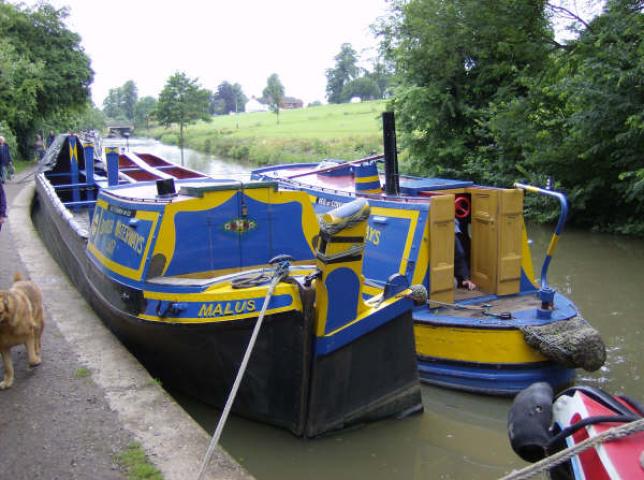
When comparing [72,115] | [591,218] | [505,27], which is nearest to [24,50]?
[72,115]

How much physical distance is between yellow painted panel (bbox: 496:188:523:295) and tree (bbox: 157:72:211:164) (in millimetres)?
48986

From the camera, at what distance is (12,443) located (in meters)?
4.34

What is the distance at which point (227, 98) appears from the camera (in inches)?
6093

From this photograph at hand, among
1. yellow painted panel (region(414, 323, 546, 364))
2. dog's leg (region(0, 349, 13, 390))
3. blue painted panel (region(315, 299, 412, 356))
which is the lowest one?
yellow painted panel (region(414, 323, 546, 364))

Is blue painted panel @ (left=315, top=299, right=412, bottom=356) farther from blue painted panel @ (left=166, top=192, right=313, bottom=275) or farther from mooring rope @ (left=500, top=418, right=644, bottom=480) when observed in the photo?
mooring rope @ (left=500, top=418, right=644, bottom=480)

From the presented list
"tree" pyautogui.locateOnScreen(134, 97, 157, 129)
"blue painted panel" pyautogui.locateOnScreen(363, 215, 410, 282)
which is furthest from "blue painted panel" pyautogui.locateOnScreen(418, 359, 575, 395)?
"tree" pyautogui.locateOnScreen(134, 97, 157, 129)

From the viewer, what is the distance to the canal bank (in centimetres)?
406

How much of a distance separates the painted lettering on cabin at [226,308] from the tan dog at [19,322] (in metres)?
1.42

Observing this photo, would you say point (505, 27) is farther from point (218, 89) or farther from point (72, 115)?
point (218, 89)

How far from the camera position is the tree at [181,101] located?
54.4 m

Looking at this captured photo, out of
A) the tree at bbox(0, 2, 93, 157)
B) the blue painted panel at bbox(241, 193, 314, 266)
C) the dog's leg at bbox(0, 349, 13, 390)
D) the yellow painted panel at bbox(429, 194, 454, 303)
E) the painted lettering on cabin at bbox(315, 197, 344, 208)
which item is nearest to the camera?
the dog's leg at bbox(0, 349, 13, 390)

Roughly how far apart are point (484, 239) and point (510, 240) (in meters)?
0.32

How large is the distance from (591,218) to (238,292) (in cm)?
1283

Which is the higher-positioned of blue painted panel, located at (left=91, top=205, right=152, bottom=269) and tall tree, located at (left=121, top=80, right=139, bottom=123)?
tall tree, located at (left=121, top=80, right=139, bottom=123)
